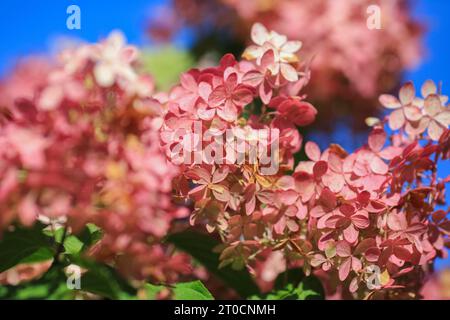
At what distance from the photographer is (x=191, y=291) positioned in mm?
760

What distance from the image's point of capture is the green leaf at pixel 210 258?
0.84 meters

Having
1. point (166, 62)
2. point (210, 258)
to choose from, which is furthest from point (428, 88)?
point (166, 62)

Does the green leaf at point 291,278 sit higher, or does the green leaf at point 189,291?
the green leaf at point 291,278

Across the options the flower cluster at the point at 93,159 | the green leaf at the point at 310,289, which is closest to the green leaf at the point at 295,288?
the green leaf at the point at 310,289

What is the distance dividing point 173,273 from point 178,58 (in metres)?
A: 2.21

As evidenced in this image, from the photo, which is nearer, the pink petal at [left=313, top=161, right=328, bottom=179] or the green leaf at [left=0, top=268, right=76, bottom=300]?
the green leaf at [left=0, top=268, right=76, bottom=300]

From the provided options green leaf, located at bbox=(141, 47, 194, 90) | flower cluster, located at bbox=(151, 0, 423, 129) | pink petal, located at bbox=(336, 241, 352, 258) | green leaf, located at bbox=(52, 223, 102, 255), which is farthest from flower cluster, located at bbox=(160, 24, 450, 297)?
green leaf, located at bbox=(141, 47, 194, 90)

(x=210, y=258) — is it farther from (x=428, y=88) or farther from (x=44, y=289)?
(x=428, y=88)

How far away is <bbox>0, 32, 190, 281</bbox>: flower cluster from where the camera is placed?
554 millimetres

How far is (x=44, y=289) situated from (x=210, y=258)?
0.25 meters

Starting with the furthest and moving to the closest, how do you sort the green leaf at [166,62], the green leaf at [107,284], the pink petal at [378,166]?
the green leaf at [166,62] < the pink petal at [378,166] < the green leaf at [107,284]

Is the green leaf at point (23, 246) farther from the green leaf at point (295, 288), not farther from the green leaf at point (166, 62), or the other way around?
the green leaf at point (166, 62)

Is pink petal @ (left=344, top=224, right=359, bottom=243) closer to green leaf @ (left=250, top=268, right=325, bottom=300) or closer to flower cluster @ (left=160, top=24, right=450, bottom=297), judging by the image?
flower cluster @ (left=160, top=24, right=450, bottom=297)
